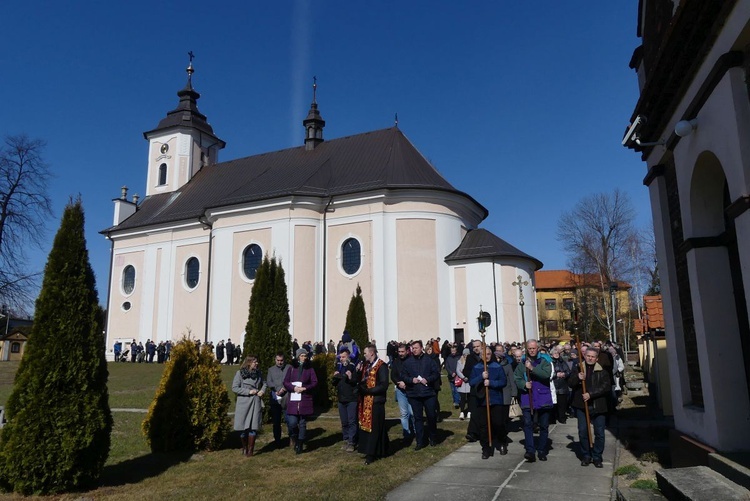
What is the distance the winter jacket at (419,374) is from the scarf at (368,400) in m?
0.68

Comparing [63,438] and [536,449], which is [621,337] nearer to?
[536,449]

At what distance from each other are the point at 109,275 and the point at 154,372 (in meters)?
17.1

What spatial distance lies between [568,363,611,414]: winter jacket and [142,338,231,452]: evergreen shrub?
18.8 feet

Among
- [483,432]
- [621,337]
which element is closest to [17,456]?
[483,432]

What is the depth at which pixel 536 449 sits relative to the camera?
8.62 metres

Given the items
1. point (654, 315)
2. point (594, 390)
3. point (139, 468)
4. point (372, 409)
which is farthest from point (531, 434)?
point (654, 315)

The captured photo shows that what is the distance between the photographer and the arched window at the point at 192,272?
35.2m

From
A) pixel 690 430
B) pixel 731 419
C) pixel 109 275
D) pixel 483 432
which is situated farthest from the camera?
pixel 109 275

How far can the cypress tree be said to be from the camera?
251 inches

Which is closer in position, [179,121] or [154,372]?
[154,372]

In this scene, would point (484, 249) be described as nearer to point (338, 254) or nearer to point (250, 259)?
point (338, 254)

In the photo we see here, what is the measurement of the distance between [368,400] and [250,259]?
24177mm

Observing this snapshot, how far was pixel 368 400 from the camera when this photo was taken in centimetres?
877

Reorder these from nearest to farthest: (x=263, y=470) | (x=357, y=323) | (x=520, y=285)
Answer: (x=263, y=470), (x=357, y=323), (x=520, y=285)
